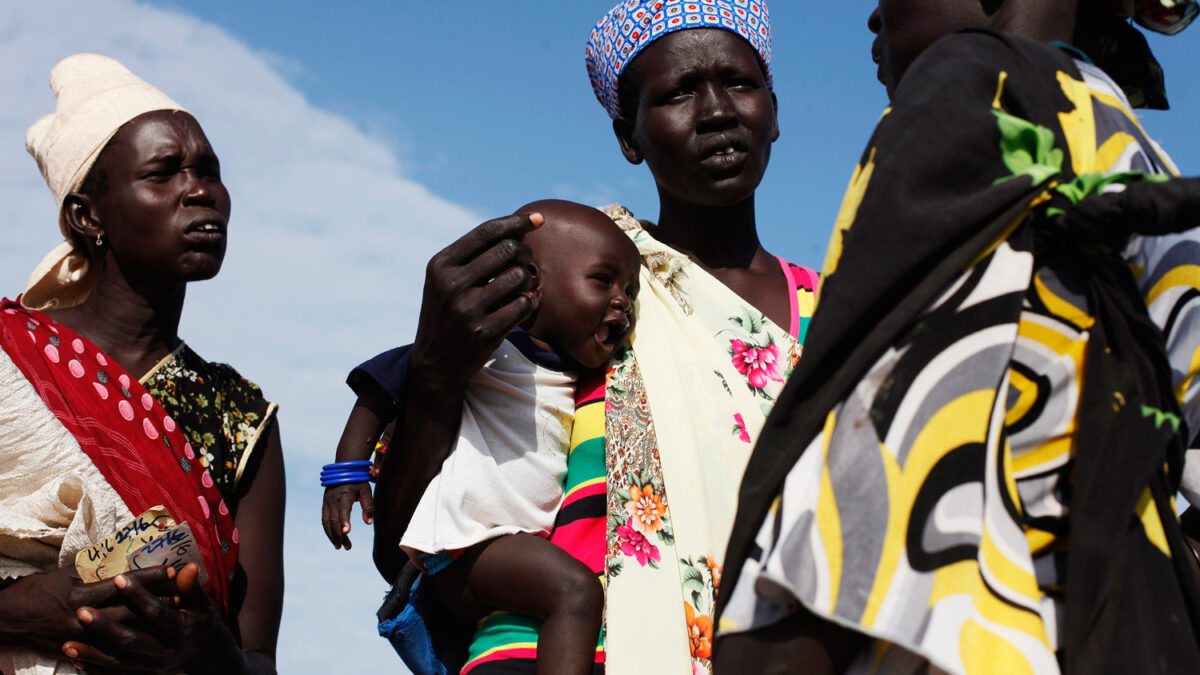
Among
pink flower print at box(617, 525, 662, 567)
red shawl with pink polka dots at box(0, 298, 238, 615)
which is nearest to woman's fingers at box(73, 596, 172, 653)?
red shawl with pink polka dots at box(0, 298, 238, 615)

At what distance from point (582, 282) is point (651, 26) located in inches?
34.1

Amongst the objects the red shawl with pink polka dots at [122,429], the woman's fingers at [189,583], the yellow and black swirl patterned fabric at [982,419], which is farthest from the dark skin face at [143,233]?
the yellow and black swirl patterned fabric at [982,419]

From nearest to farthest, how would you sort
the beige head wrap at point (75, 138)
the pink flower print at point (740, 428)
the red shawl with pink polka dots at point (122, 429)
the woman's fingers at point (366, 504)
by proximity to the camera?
the pink flower print at point (740, 428)
the woman's fingers at point (366, 504)
the red shawl with pink polka dots at point (122, 429)
the beige head wrap at point (75, 138)

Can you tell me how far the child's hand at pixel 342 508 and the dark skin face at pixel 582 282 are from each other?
57cm

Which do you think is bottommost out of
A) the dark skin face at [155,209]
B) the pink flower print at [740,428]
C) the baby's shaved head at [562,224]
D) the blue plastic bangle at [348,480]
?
the pink flower print at [740,428]

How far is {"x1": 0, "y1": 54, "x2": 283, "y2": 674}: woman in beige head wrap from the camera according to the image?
2996 millimetres

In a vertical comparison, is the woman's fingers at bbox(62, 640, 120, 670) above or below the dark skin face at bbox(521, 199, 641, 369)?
below

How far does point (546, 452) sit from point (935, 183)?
1416 millimetres

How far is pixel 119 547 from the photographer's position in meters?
2.99

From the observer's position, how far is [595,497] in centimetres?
278

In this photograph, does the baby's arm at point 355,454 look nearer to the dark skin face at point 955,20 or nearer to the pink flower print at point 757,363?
the pink flower print at point 757,363

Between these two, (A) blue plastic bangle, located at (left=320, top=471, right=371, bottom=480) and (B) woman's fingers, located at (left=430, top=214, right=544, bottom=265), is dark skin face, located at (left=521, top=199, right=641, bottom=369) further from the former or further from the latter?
(A) blue plastic bangle, located at (left=320, top=471, right=371, bottom=480)

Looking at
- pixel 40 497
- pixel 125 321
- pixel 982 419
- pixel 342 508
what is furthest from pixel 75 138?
pixel 982 419

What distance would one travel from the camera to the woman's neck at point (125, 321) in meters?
3.55
